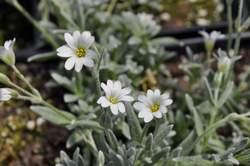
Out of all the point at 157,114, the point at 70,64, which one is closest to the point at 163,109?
the point at 157,114

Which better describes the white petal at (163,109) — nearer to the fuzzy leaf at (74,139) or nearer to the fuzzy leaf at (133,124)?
the fuzzy leaf at (133,124)

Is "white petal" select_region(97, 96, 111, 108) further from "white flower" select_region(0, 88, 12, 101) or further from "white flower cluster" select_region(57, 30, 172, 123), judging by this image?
"white flower" select_region(0, 88, 12, 101)

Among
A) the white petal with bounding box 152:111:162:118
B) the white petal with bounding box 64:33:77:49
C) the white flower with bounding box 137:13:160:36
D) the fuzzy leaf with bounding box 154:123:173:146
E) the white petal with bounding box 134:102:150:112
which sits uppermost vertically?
the white flower with bounding box 137:13:160:36

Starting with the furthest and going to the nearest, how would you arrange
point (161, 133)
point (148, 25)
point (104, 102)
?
1. point (148, 25)
2. point (161, 133)
3. point (104, 102)

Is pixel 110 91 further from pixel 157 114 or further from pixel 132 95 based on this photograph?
pixel 132 95

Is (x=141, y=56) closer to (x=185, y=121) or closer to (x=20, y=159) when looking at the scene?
(x=185, y=121)

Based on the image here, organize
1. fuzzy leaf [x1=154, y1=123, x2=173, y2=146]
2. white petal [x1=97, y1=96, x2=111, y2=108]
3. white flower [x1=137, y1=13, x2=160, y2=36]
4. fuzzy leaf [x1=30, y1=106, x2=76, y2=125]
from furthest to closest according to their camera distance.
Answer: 1. white flower [x1=137, y1=13, x2=160, y2=36]
2. fuzzy leaf [x1=30, y1=106, x2=76, y2=125]
3. fuzzy leaf [x1=154, y1=123, x2=173, y2=146]
4. white petal [x1=97, y1=96, x2=111, y2=108]

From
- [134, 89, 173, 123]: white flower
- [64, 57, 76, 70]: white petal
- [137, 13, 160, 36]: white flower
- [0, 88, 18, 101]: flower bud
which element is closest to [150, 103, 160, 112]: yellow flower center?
[134, 89, 173, 123]: white flower

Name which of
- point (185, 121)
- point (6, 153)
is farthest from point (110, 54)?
point (6, 153)
